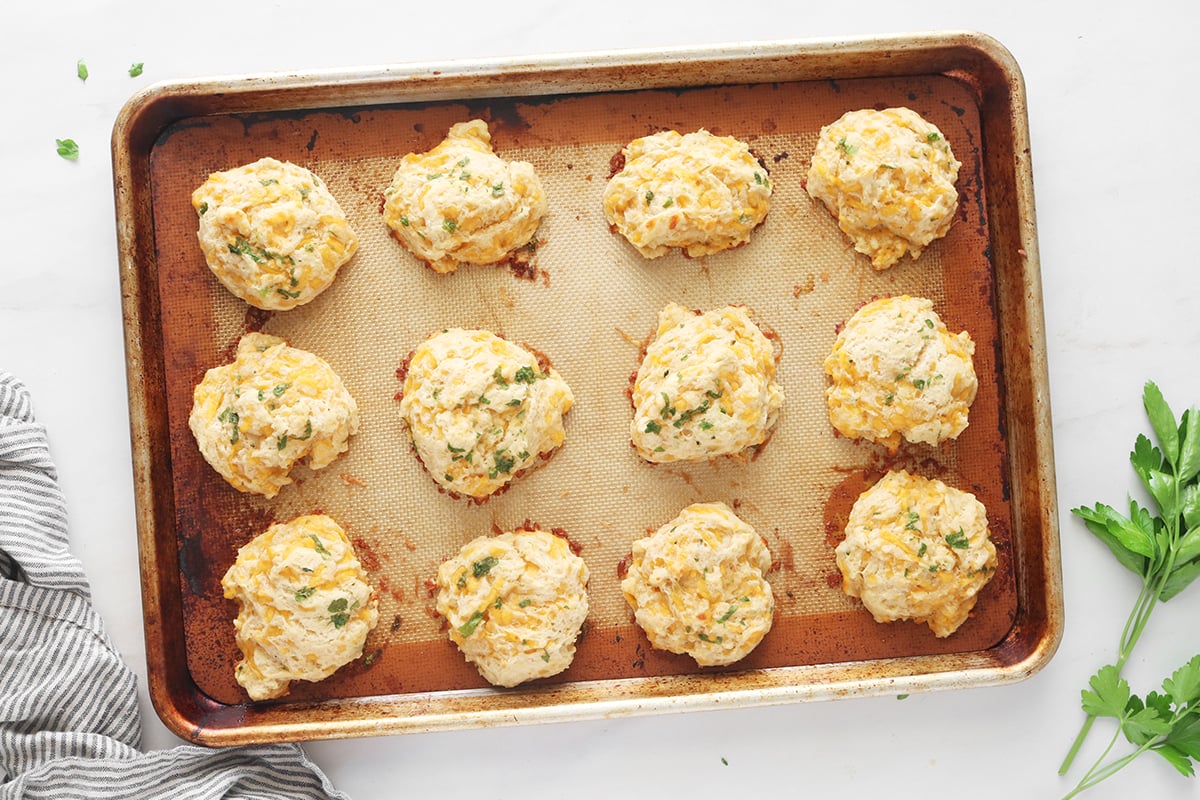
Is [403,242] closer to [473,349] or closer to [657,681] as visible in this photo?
[473,349]

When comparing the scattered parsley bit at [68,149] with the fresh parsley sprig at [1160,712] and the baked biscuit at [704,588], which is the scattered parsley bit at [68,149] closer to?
the baked biscuit at [704,588]

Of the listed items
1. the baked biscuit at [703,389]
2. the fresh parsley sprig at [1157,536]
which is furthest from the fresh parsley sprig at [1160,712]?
the baked biscuit at [703,389]

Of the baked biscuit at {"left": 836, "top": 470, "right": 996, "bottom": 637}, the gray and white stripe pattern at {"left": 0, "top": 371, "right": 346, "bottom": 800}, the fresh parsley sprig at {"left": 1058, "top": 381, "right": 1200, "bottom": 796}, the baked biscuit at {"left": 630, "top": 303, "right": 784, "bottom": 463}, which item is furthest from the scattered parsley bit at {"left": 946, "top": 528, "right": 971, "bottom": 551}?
the gray and white stripe pattern at {"left": 0, "top": 371, "right": 346, "bottom": 800}

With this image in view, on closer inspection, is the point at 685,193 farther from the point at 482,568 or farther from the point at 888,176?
the point at 482,568

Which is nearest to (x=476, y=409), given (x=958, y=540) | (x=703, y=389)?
(x=703, y=389)

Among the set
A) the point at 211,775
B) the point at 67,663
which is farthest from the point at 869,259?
the point at 67,663
